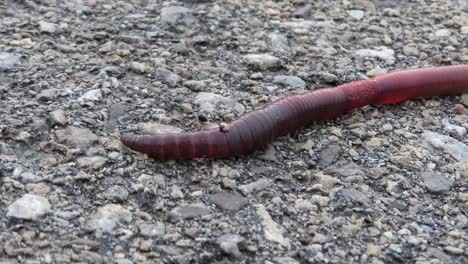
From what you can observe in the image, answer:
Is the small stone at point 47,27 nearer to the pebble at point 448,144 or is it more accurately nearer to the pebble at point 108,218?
the pebble at point 108,218

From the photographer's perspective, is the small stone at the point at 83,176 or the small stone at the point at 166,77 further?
the small stone at the point at 166,77

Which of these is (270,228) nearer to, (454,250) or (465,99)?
(454,250)

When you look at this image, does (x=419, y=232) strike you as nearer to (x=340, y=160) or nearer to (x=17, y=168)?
(x=340, y=160)

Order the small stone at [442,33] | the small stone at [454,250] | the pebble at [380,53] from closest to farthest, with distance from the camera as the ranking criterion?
the small stone at [454,250] → the pebble at [380,53] → the small stone at [442,33]

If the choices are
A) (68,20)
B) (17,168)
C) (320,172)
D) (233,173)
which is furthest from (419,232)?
(68,20)

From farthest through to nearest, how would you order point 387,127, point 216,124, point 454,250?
point 387,127 → point 216,124 → point 454,250

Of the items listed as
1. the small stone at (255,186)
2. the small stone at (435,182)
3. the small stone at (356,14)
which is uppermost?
the small stone at (356,14)

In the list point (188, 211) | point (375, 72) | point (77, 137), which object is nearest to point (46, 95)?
point (77, 137)

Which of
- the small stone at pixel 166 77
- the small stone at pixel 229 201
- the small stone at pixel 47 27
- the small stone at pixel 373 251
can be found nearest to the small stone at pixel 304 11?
the small stone at pixel 166 77
